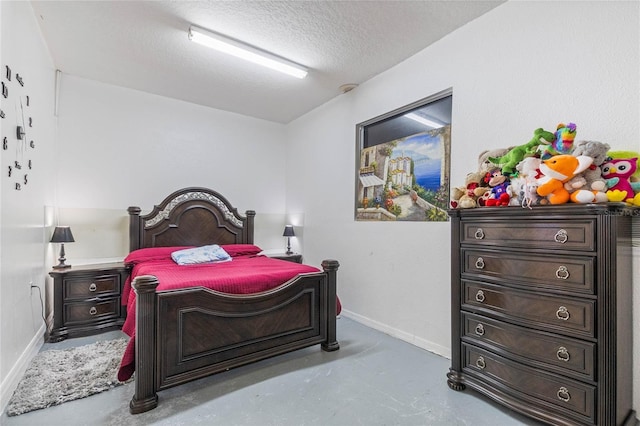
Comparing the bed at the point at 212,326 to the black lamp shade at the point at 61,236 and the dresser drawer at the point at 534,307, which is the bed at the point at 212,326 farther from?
the dresser drawer at the point at 534,307

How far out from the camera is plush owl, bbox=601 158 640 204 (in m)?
1.58

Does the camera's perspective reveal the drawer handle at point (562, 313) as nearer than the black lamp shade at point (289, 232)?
Yes

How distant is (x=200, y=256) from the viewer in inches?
133

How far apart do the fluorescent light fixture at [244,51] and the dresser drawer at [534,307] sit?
255 cm

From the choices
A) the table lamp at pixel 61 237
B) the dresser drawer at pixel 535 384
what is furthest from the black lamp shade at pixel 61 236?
the dresser drawer at pixel 535 384

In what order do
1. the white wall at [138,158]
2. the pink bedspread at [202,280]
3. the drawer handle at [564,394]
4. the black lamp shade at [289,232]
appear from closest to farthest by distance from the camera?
the drawer handle at [564,394] < the pink bedspread at [202,280] < the white wall at [138,158] < the black lamp shade at [289,232]

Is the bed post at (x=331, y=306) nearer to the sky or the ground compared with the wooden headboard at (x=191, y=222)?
nearer to the ground

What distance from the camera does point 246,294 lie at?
7.64 ft

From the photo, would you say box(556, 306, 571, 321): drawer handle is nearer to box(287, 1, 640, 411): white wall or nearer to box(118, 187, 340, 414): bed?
box(287, 1, 640, 411): white wall

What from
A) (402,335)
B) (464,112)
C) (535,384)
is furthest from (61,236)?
(535,384)

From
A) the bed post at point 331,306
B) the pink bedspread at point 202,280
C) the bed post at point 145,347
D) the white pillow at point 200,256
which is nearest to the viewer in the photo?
the bed post at point 145,347

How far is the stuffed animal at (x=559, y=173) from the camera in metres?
1.55

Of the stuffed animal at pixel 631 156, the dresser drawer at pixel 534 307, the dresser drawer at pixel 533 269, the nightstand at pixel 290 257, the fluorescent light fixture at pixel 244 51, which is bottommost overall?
the nightstand at pixel 290 257

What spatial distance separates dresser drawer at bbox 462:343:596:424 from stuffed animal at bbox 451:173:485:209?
37.2 inches
